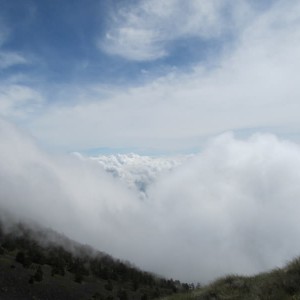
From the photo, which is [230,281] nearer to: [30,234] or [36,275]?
[36,275]

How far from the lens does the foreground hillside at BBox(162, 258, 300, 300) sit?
46.9 feet

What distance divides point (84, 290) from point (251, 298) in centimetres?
3374

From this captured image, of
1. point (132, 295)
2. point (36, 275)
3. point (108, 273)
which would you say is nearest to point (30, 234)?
point (108, 273)

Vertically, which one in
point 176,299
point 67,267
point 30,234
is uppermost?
point 30,234

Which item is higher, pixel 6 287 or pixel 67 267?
pixel 67 267

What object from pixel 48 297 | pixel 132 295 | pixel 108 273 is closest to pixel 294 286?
pixel 48 297

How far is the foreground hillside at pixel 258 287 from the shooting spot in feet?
46.9

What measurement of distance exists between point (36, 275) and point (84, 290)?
287 inches

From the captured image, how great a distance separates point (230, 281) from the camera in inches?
738

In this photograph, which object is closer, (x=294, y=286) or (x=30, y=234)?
(x=294, y=286)

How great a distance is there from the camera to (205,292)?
Result: 17.9m

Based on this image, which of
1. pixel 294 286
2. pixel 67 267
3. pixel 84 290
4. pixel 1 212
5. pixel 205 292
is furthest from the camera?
pixel 1 212

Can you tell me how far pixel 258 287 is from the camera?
611 inches

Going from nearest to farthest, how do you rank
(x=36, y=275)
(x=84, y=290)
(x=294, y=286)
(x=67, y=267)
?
(x=294, y=286), (x=36, y=275), (x=84, y=290), (x=67, y=267)
